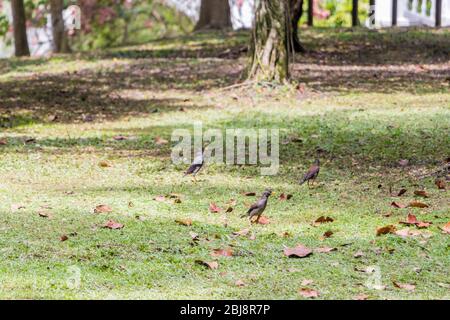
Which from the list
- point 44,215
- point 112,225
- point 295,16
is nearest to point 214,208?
point 112,225

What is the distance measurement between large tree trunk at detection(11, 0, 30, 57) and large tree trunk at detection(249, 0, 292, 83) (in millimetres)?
7625

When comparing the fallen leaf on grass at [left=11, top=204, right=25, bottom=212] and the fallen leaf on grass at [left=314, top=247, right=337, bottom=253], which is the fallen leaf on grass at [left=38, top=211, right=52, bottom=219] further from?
the fallen leaf on grass at [left=314, top=247, right=337, bottom=253]

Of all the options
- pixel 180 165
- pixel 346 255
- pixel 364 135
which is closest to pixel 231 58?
pixel 364 135

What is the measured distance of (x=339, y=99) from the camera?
14.7 m

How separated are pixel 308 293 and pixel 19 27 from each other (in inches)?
650

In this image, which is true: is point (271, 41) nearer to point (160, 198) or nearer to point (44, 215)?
point (160, 198)

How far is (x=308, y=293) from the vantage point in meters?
6.41

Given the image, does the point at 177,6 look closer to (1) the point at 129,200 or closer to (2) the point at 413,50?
(2) the point at 413,50

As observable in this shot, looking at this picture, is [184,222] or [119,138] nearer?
[184,222]

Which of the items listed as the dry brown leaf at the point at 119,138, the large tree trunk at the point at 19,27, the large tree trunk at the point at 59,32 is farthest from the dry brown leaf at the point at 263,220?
the large tree trunk at the point at 59,32

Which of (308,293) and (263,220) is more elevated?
(308,293)

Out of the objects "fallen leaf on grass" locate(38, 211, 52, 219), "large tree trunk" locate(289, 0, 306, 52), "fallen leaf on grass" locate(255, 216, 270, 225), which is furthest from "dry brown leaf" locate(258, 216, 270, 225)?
"large tree trunk" locate(289, 0, 306, 52)
